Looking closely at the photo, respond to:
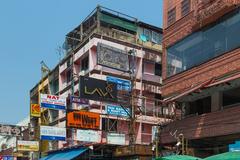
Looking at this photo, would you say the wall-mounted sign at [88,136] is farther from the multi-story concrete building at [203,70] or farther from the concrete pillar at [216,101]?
the concrete pillar at [216,101]

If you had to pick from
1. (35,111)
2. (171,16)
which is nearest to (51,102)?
(35,111)

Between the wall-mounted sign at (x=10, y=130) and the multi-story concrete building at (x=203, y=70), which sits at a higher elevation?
the multi-story concrete building at (x=203, y=70)

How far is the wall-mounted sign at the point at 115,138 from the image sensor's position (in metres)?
28.8

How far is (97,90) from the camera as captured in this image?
26406 mm

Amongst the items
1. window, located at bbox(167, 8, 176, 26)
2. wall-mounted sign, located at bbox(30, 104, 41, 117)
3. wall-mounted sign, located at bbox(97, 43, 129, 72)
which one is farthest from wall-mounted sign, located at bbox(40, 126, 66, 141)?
window, located at bbox(167, 8, 176, 26)

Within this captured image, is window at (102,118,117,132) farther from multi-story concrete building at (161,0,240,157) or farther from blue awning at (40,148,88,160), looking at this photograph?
multi-story concrete building at (161,0,240,157)

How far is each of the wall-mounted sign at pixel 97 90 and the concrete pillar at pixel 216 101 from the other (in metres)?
7.03

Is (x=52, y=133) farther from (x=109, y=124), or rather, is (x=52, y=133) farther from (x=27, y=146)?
(x=27, y=146)

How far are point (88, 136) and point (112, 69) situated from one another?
7.71 meters

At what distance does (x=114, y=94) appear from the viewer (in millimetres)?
26984

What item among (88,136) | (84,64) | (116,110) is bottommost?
(88,136)

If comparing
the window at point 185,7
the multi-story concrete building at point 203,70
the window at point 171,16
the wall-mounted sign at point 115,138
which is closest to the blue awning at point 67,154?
the wall-mounted sign at point 115,138

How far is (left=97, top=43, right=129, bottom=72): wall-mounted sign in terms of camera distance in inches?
1211

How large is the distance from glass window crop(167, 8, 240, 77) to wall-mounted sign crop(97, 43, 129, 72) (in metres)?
7.25
